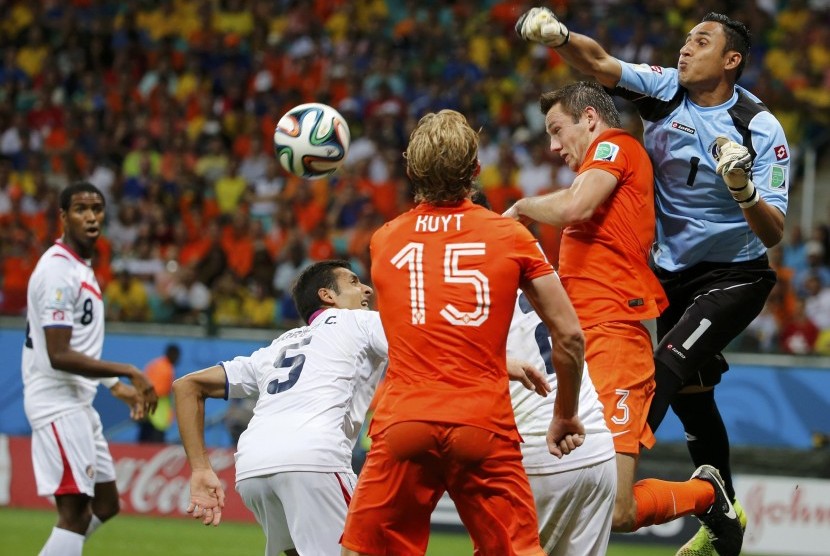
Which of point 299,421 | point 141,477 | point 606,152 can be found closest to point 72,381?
point 299,421

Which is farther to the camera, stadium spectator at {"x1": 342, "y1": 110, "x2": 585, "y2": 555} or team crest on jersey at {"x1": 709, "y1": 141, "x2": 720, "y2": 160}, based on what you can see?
team crest on jersey at {"x1": 709, "y1": 141, "x2": 720, "y2": 160}

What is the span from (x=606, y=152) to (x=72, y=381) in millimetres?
4226

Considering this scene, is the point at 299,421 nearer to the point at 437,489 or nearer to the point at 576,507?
the point at 437,489

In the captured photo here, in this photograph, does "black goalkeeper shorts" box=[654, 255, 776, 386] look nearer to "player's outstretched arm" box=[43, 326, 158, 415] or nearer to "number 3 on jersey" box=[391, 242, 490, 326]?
"number 3 on jersey" box=[391, 242, 490, 326]

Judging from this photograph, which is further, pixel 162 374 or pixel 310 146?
pixel 162 374

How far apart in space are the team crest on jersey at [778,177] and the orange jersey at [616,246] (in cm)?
62

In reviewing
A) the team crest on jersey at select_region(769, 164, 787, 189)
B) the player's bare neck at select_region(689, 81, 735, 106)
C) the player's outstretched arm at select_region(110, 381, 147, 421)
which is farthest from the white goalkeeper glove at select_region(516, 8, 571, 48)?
the player's outstretched arm at select_region(110, 381, 147, 421)

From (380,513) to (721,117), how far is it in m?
2.91

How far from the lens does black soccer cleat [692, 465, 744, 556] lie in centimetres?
670

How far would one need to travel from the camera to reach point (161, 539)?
11.6 m

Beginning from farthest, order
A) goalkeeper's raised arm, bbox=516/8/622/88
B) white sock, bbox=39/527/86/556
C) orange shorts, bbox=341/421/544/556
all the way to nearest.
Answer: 1. white sock, bbox=39/527/86/556
2. goalkeeper's raised arm, bbox=516/8/622/88
3. orange shorts, bbox=341/421/544/556

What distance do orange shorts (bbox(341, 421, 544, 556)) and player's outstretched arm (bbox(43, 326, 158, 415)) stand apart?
369cm

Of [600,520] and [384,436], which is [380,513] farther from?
[600,520]

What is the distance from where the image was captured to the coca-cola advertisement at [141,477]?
13.0 m
